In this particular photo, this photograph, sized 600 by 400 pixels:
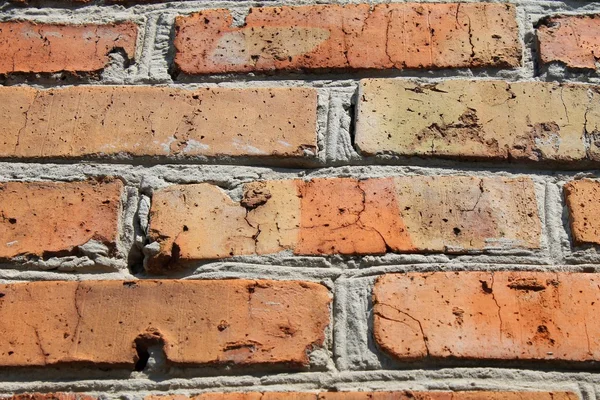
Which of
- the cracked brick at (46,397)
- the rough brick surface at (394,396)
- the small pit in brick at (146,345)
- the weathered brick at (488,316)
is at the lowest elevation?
the cracked brick at (46,397)

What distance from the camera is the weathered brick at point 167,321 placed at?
0.70 meters

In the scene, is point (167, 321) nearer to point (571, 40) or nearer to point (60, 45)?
point (60, 45)

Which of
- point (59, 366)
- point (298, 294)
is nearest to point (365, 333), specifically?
point (298, 294)

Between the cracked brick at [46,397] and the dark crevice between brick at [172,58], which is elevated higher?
the dark crevice between brick at [172,58]

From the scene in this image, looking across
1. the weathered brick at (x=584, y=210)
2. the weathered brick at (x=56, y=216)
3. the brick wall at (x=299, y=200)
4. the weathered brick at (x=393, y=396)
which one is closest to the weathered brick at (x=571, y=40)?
the brick wall at (x=299, y=200)

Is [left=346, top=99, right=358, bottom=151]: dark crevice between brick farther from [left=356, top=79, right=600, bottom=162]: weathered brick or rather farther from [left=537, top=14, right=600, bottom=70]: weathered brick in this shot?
[left=537, top=14, right=600, bottom=70]: weathered brick

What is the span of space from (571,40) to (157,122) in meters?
→ 0.47

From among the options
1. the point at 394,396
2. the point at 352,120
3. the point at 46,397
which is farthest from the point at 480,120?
the point at 46,397

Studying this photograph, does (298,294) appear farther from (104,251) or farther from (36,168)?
(36,168)

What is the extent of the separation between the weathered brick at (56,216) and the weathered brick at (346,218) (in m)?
0.05

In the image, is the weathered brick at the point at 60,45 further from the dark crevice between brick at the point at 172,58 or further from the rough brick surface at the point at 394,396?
the rough brick surface at the point at 394,396

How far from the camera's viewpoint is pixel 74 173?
79 cm

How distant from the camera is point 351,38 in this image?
0.85m

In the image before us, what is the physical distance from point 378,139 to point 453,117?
85 millimetres
